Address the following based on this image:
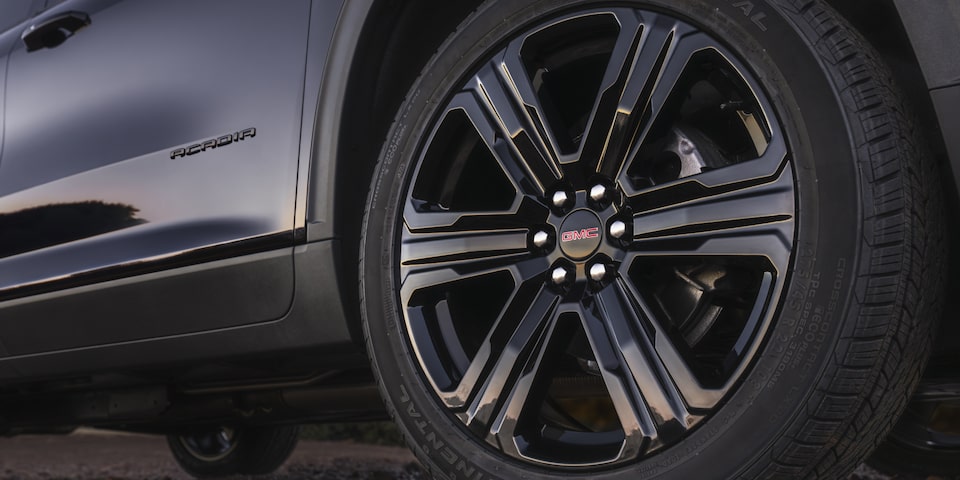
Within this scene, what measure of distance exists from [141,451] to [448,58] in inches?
241

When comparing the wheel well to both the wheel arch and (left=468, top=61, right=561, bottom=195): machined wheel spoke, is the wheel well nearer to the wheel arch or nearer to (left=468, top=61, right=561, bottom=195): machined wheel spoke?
the wheel arch

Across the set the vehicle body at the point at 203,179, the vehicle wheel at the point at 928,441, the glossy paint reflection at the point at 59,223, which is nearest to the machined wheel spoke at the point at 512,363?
the vehicle body at the point at 203,179

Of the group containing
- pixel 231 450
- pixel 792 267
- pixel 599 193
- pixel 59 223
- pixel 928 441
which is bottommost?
pixel 231 450

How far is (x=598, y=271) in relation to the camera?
154 centimetres

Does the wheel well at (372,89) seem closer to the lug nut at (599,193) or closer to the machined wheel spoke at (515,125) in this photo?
the machined wheel spoke at (515,125)

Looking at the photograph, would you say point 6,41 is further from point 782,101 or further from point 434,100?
point 782,101

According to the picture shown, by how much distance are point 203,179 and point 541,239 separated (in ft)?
2.82

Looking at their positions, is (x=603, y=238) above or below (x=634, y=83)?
below

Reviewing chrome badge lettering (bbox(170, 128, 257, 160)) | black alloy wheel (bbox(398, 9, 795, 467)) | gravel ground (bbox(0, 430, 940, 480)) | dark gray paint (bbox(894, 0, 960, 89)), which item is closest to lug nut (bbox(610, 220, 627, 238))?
black alloy wheel (bbox(398, 9, 795, 467))

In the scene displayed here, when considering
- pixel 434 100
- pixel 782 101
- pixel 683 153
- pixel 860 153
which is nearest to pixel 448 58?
pixel 434 100

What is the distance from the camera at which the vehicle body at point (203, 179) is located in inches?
76.2

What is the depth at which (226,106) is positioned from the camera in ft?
6.68

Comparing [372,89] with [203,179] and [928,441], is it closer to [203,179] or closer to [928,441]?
[203,179]

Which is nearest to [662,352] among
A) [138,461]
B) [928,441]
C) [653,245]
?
[653,245]
